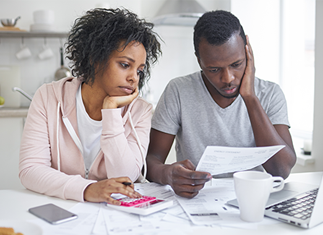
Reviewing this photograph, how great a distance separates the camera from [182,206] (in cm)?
85

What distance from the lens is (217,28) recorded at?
121 cm

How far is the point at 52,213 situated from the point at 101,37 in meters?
0.65

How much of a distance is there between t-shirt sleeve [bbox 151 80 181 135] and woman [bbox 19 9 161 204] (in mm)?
129

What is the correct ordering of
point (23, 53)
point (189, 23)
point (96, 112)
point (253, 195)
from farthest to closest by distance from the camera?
point (189, 23) < point (23, 53) < point (96, 112) < point (253, 195)

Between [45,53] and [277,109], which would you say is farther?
[45,53]

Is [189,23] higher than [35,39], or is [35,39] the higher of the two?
[189,23]

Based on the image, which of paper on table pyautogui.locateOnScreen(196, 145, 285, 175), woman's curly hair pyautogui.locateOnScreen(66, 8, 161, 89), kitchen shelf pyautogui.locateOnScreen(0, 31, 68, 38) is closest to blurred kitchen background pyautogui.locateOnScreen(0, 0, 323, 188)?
kitchen shelf pyautogui.locateOnScreen(0, 31, 68, 38)

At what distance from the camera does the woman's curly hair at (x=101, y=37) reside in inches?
45.5

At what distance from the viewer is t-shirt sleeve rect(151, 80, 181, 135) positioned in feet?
4.52

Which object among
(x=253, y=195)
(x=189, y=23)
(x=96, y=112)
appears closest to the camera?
(x=253, y=195)

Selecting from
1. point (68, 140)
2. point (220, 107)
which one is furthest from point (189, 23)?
point (68, 140)

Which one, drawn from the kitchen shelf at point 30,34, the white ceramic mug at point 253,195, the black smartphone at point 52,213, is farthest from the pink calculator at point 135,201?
the kitchen shelf at point 30,34

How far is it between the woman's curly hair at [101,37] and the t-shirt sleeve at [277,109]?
0.56 metres

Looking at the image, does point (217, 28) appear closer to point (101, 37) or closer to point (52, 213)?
point (101, 37)
